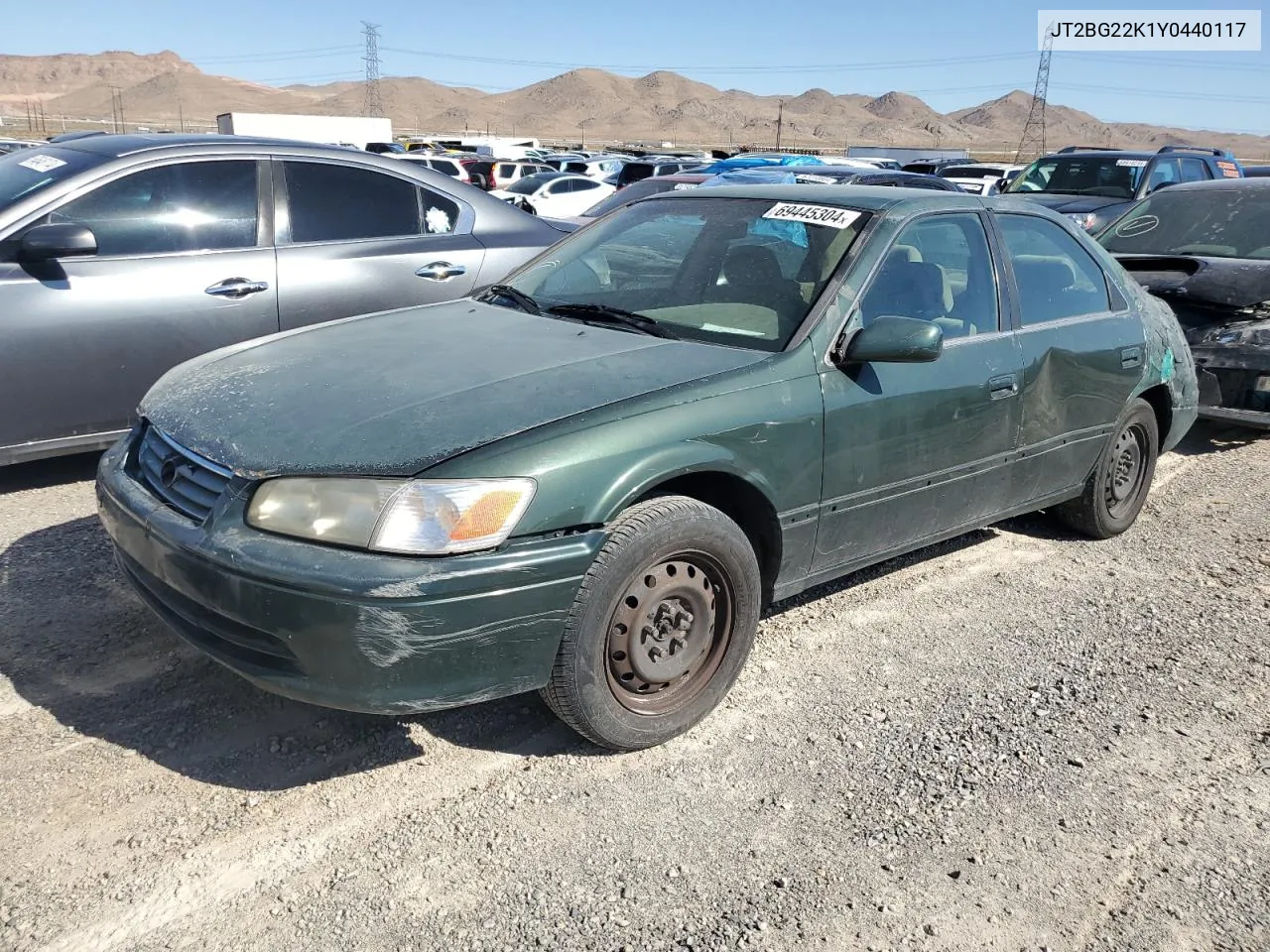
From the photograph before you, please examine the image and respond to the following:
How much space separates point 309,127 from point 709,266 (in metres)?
46.3

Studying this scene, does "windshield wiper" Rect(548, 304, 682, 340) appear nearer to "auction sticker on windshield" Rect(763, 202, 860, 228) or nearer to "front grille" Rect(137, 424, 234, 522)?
"auction sticker on windshield" Rect(763, 202, 860, 228)

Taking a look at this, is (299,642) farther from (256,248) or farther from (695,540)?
(256,248)

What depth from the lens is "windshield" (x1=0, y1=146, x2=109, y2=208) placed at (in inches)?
182

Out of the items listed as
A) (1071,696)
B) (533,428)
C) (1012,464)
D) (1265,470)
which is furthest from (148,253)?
(1265,470)

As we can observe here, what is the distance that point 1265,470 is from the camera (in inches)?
249

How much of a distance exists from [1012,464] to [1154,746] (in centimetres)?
123

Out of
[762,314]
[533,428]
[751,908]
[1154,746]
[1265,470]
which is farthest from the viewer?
[1265,470]

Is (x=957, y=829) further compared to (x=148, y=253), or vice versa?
(x=148, y=253)

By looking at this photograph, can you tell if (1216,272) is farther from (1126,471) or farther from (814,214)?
(814,214)

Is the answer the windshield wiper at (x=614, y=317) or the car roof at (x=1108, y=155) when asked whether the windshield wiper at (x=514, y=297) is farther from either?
the car roof at (x=1108, y=155)

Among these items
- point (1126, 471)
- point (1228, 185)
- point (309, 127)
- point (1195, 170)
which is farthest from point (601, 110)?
point (1126, 471)

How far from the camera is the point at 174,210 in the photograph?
4.85m

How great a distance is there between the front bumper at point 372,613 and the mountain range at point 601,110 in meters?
102

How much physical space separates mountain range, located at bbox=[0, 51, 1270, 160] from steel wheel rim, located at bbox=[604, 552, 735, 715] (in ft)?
332
